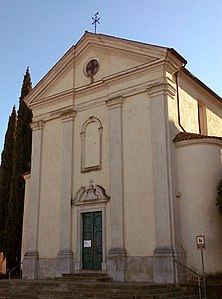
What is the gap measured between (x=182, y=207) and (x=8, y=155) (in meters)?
14.9

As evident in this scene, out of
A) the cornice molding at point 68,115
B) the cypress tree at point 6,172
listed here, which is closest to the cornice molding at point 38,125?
the cornice molding at point 68,115

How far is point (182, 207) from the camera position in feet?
46.2

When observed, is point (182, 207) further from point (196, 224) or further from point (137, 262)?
point (137, 262)

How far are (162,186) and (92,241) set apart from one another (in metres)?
3.91

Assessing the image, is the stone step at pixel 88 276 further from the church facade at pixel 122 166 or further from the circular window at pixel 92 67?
the circular window at pixel 92 67

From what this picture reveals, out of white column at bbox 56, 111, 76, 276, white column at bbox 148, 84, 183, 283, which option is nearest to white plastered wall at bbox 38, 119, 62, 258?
white column at bbox 56, 111, 76, 276

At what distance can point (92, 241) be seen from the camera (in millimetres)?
15766

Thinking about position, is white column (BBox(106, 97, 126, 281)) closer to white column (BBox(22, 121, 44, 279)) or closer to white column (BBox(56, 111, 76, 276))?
white column (BBox(56, 111, 76, 276))

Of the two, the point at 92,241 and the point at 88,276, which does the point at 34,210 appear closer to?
the point at 92,241

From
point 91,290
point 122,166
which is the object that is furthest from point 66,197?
point 91,290

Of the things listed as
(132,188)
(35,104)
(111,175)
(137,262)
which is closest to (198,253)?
(137,262)

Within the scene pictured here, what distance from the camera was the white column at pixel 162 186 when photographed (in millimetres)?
13227

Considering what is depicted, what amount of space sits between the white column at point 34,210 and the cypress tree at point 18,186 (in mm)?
4037

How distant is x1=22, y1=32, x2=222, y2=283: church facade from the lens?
45.5 feet
